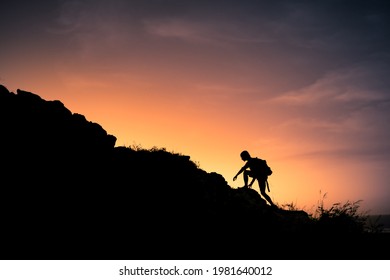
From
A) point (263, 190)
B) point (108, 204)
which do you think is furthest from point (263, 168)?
point (108, 204)

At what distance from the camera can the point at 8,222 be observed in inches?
427

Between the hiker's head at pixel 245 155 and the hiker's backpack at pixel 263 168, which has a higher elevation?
the hiker's head at pixel 245 155

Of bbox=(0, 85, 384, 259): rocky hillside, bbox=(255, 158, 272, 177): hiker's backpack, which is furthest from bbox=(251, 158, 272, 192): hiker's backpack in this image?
bbox=(0, 85, 384, 259): rocky hillside

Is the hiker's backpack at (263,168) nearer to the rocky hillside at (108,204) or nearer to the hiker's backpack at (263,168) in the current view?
the hiker's backpack at (263,168)

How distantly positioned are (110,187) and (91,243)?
11.4 feet

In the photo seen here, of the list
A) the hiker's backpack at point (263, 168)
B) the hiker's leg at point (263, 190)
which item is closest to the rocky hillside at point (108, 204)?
the hiker's leg at point (263, 190)

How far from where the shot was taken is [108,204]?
13.2m

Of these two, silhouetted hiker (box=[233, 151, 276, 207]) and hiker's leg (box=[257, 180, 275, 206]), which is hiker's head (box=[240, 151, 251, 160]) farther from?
hiker's leg (box=[257, 180, 275, 206])

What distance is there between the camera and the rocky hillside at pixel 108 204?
11.0 m

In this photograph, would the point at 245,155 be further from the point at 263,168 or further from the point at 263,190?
the point at 263,190

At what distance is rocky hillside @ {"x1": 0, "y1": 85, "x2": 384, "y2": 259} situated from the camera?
11.0m
